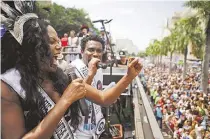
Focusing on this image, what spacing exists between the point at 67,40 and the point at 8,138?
6175mm

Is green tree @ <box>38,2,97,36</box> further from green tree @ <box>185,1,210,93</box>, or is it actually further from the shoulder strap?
the shoulder strap

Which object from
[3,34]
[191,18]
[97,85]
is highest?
[191,18]

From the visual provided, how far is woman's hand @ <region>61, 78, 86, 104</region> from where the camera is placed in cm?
133

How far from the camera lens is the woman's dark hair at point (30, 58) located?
1.29 metres

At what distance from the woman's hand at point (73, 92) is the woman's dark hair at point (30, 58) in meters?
0.15

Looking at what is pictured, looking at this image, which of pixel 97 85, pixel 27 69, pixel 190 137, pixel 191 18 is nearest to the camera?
pixel 27 69

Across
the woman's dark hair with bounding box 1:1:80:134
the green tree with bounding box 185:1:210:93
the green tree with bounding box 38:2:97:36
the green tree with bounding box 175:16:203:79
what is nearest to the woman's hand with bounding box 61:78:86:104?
the woman's dark hair with bounding box 1:1:80:134

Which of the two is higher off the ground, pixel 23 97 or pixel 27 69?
pixel 27 69

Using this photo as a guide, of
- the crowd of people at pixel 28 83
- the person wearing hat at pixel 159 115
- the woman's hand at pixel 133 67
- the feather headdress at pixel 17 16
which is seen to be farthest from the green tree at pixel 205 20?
the feather headdress at pixel 17 16

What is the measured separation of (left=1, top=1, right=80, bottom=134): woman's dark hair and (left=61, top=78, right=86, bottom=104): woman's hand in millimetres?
154

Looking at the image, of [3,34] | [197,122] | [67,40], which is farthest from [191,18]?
[3,34]

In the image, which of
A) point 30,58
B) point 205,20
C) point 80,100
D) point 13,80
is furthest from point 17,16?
point 205,20

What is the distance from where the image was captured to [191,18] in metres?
18.0

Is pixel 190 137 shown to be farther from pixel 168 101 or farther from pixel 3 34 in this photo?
pixel 3 34
